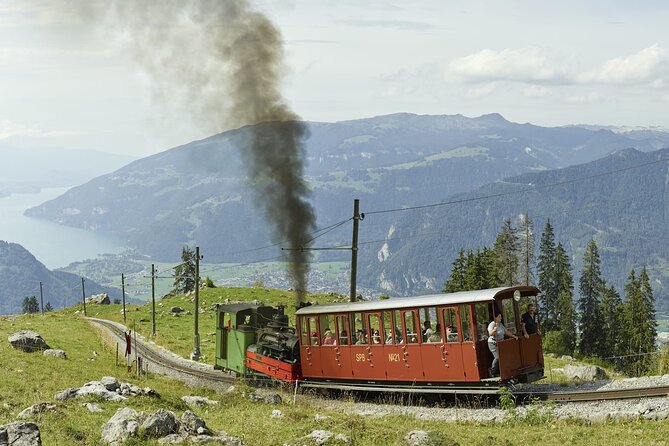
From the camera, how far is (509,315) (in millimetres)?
24219

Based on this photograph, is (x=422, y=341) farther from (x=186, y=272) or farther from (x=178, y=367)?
(x=186, y=272)

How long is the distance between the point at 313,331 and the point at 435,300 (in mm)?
7073

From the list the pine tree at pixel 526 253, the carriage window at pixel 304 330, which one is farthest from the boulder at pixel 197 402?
the pine tree at pixel 526 253

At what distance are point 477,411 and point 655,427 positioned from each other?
6295 millimetres

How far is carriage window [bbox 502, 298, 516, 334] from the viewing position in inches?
943

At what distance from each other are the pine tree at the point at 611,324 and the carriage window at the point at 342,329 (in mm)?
77952

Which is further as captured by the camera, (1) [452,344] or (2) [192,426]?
(1) [452,344]

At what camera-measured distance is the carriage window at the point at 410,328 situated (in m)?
25.3

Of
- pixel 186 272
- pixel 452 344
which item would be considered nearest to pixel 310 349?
pixel 452 344

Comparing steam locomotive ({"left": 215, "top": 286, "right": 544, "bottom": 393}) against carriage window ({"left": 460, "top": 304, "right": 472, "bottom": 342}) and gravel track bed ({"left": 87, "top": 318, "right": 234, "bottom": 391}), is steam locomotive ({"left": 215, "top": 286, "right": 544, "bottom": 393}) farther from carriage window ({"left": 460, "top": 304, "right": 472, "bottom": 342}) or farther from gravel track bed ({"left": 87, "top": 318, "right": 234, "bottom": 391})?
gravel track bed ({"left": 87, "top": 318, "right": 234, "bottom": 391})

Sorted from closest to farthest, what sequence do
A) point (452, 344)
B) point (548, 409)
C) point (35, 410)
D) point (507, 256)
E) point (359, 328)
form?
point (35, 410) < point (548, 409) < point (452, 344) < point (359, 328) < point (507, 256)

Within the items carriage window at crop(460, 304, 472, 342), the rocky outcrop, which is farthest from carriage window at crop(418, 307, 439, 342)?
the rocky outcrop

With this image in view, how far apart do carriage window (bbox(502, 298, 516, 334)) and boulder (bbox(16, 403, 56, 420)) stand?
14332 millimetres

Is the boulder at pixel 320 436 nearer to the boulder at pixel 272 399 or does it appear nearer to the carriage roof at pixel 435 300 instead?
the carriage roof at pixel 435 300
